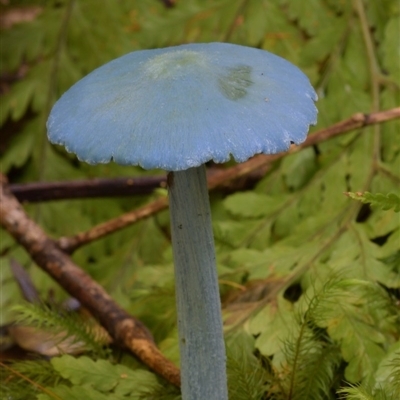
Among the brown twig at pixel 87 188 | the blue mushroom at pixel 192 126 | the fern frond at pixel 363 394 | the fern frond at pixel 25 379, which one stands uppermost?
the blue mushroom at pixel 192 126

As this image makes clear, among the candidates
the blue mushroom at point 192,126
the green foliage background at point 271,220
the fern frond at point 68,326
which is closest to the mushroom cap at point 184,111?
the blue mushroom at point 192,126

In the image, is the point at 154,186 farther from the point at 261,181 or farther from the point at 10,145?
the point at 10,145

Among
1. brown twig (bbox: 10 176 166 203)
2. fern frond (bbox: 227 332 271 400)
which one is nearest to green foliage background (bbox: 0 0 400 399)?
fern frond (bbox: 227 332 271 400)

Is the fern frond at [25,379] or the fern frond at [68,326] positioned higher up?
the fern frond at [68,326]

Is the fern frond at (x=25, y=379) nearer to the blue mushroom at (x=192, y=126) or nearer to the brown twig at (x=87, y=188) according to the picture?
the blue mushroom at (x=192, y=126)

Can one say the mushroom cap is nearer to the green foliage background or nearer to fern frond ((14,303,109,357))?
the green foliage background

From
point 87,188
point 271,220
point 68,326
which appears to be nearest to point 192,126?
point 68,326
